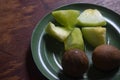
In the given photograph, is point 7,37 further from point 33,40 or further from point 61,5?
point 61,5

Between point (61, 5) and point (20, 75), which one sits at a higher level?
point (61, 5)

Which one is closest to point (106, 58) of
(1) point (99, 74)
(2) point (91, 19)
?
(1) point (99, 74)

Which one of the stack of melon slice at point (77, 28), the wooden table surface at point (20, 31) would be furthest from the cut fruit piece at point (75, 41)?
the wooden table surface at point (20, 31)

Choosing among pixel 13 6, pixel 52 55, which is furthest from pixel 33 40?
pixel 13 6

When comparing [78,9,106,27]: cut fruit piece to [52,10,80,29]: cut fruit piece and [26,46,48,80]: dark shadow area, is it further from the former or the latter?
[26,46,48,80]: dark shadow area

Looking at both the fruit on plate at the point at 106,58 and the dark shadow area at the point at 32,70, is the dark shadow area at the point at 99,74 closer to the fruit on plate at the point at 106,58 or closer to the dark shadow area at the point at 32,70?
the fruit on plate at the point at 106,58

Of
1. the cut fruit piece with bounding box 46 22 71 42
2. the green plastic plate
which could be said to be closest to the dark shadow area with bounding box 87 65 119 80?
the green plastic plate
